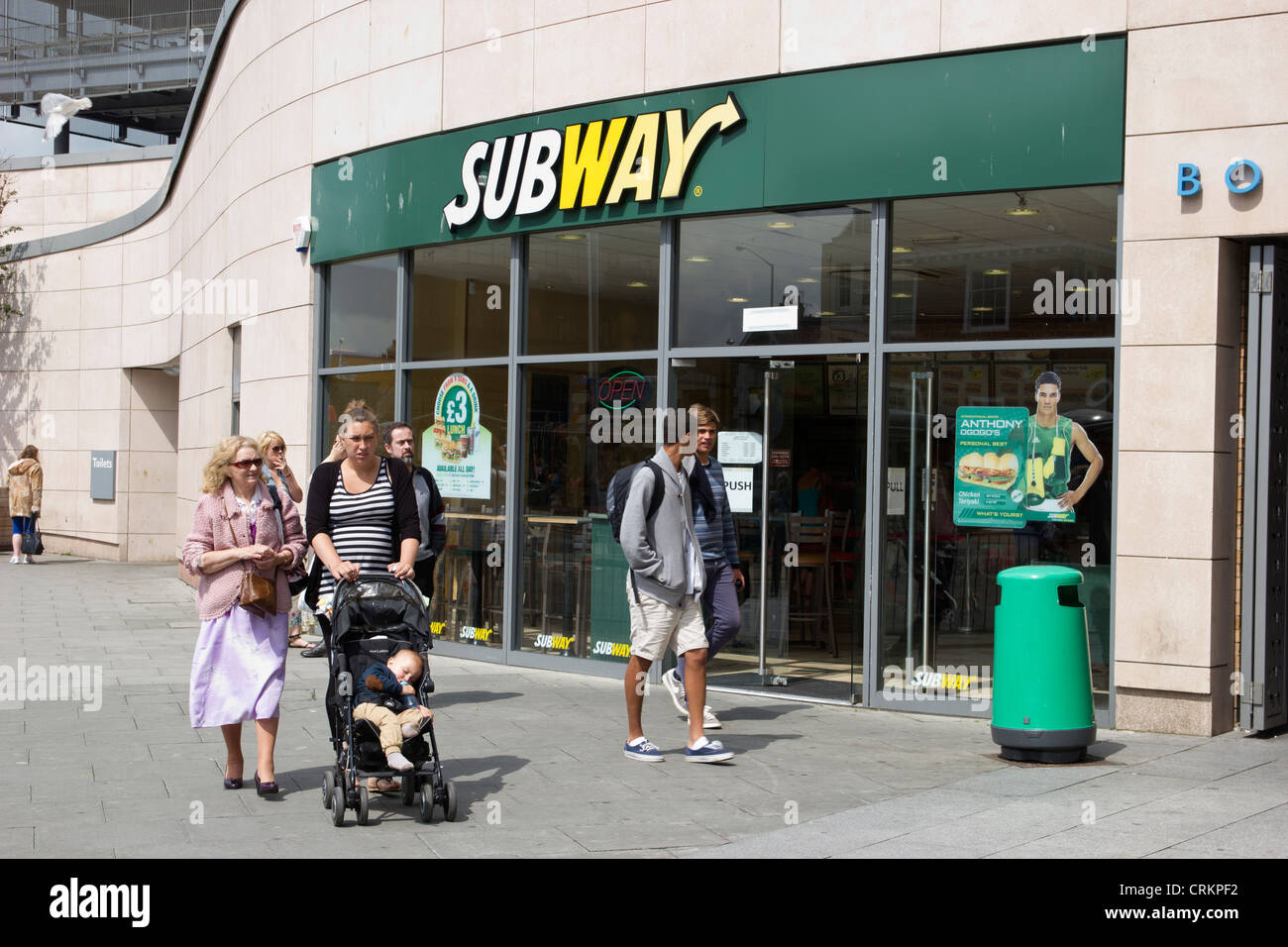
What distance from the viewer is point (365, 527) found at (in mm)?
6984

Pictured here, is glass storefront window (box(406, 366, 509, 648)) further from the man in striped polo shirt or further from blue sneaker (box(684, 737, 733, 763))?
blue sneaker (box(684, 737, 733, 763))

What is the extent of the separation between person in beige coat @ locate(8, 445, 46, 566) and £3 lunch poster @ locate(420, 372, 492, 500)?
490 inches

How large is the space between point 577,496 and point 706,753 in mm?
4310

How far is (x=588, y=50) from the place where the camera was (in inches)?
454

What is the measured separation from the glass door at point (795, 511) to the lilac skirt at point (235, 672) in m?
4.42

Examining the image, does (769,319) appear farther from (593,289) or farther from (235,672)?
(235,672)

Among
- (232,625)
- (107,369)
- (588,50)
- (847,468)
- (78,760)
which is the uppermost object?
(588,50)

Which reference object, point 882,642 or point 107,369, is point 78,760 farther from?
point 107,369

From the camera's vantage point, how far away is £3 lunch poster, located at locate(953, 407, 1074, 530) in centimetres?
933

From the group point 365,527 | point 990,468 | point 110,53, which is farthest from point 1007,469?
point 110,53

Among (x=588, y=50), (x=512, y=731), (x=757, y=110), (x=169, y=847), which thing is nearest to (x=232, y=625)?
(x=169, y=847)

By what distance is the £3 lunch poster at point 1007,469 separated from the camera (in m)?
9.33

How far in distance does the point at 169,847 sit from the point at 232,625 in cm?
137

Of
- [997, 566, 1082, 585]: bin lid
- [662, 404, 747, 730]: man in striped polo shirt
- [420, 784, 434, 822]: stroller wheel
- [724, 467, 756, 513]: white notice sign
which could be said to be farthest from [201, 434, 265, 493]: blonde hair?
[724, 467, 756, 513]: white notice sign
